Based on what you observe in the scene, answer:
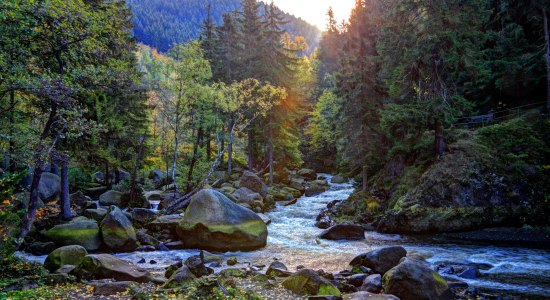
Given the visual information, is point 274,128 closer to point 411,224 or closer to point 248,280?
point 411,224

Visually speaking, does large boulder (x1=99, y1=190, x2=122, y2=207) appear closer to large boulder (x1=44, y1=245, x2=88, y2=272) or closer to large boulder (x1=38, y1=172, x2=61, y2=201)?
large boulder (x1=38, y1=172, x2=61, y2=201)

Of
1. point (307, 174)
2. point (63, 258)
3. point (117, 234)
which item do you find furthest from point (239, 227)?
point (307, 174)

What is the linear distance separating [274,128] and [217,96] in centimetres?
928

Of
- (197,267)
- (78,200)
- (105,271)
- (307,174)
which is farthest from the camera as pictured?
(307,174)

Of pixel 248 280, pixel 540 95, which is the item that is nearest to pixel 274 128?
pixel 540 95

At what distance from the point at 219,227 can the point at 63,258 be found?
6.07m

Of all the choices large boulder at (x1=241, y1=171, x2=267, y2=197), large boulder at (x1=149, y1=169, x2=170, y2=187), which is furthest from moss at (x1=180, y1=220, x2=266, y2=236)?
large boulder at (x1=149, y1=169, x2=170, y2=187)

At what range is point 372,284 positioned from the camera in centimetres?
1027

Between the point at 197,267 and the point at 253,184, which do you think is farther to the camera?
the point at 253,184

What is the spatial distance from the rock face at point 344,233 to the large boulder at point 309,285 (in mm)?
8012

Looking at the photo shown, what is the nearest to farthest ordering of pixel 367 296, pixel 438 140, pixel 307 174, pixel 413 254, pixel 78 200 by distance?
pixel 367 296 < pixel 413 254 < pixel 438 140 < pixel 78 200 < pixel 307 174

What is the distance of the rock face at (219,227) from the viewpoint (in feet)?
50.7

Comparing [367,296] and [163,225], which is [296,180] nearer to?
[163,225]

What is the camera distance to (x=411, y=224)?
59.3ft
